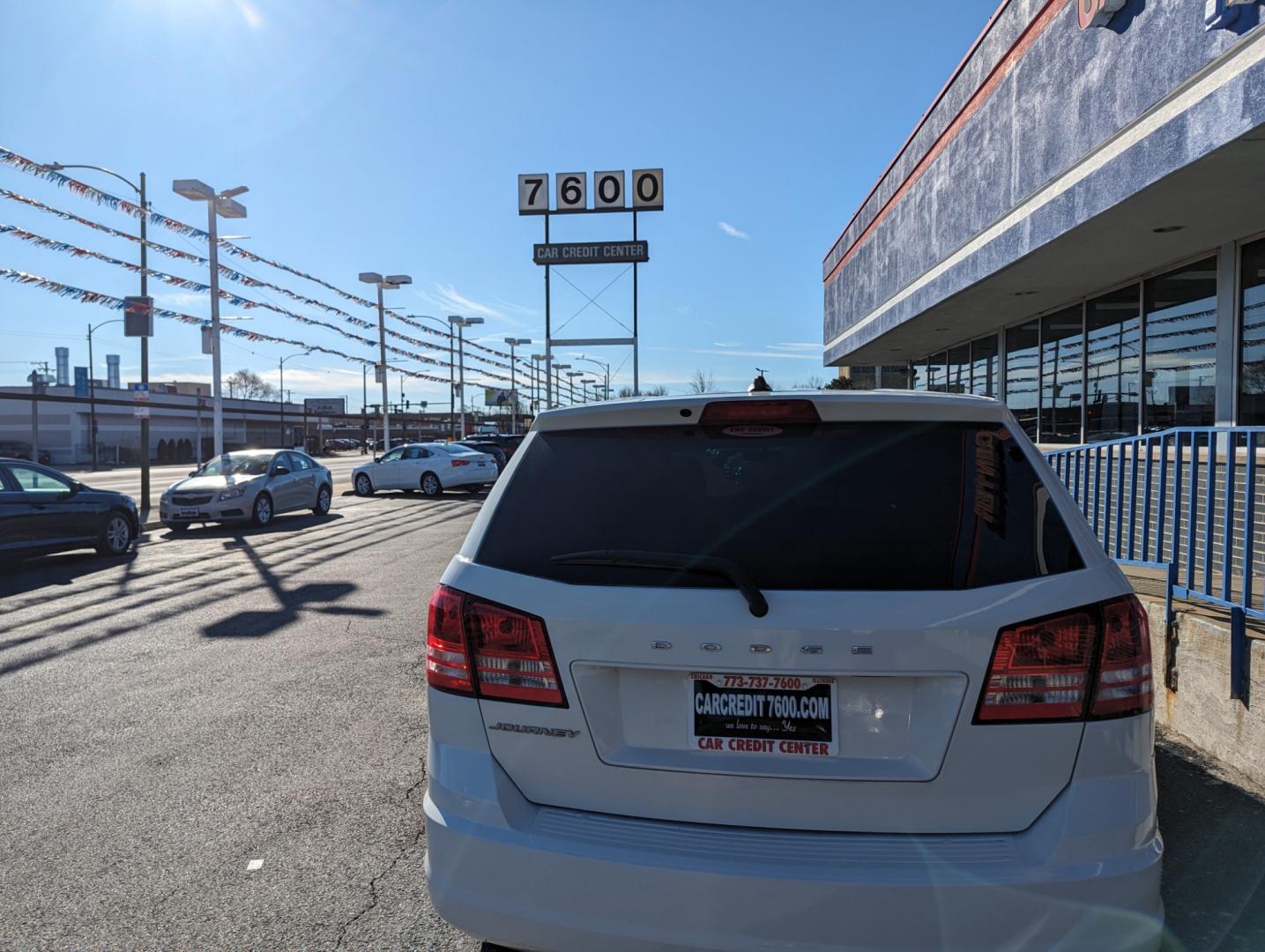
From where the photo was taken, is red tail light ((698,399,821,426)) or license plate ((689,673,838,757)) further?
red tail light ((698,399,821,426))

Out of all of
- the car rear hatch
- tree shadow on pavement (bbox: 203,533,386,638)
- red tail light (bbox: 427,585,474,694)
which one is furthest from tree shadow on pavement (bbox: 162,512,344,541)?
the car rear hatch

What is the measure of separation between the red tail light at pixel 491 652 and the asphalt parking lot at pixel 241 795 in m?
1.15

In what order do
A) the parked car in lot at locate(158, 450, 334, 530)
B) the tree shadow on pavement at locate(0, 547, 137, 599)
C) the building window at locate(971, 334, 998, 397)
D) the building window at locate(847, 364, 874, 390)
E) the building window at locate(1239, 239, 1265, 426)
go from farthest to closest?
the building window at locate(847, 364, 874, 390) < the building window at locate(971, 334, 998, 397) < the parked car in lot at locate(158, 450, 334, 530) < the tree shadow on pavement at locate(0, 547, 137, 599) < the building window at locate(1239, 239, 1265, 426)

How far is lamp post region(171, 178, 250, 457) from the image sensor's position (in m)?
21.9

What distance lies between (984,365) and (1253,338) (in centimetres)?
879

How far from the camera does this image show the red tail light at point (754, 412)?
2.44 meters

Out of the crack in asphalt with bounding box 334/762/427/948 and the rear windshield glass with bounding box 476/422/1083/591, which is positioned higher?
the rear windshield glass with bounding box 476/422/1083/591

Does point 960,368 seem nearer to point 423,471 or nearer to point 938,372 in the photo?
point 938,372

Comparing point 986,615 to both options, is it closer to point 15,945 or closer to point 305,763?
point 15,945

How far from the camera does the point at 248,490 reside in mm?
17031

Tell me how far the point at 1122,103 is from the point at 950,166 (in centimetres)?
543

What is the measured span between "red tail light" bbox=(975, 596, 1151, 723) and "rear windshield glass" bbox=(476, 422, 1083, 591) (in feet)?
0.46

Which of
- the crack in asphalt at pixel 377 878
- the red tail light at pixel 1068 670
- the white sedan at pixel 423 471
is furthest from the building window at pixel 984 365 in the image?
the red tail light at pixel 1068 670

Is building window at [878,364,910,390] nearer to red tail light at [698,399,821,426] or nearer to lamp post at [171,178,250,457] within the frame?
lamp post at [171,178,250,457]
